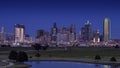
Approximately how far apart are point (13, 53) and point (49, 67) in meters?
17.5

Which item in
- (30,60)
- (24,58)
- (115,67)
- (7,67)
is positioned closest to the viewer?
A: (7,67)

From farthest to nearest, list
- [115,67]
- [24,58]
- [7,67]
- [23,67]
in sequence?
[24,58] < [115,67] < [23,67] < [7,67]

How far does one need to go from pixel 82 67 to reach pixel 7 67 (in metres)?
25.8

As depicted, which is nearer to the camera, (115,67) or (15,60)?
(115,67)

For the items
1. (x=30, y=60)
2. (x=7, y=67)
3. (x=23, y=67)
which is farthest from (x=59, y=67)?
(x=30, y=60)

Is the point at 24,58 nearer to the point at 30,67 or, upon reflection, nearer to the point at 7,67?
the point at 30,67

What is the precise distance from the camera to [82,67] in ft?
384

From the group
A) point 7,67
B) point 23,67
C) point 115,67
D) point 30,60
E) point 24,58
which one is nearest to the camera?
point 7,67

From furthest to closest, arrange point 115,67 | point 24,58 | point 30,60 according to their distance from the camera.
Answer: point 30,60 → point 24,58 → point 115,67

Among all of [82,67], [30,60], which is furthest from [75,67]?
[30,60]

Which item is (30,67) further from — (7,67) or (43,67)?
(7,67)

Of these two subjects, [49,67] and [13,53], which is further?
[13,53]

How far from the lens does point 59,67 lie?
11538 cm

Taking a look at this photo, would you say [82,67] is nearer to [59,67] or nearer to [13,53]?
[59,67]
